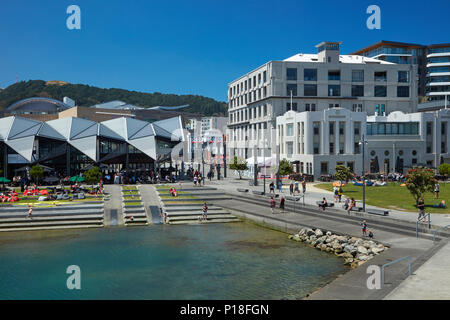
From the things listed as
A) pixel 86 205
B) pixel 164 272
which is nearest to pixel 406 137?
pixel 86 205

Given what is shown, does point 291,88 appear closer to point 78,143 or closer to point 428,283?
point 78,143

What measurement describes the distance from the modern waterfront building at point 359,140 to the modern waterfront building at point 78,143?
17.8 m

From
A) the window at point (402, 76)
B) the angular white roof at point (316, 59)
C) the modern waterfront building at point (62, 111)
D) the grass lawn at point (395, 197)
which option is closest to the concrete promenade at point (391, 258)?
the grass lawn at point (395, 197)

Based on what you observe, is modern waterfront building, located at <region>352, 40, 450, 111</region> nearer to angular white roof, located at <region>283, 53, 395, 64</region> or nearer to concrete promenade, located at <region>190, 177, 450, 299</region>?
angular white roof, located at <region>283, 53, 395, 64</region>

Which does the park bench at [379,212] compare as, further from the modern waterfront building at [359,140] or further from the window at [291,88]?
the window at [291,88]

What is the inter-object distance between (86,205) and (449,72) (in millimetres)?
111814

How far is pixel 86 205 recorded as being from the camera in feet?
117

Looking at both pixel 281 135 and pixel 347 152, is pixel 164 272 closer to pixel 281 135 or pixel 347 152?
pixel 347 152

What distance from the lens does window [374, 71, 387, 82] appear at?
253 feet

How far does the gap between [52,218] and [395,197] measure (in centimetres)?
2991

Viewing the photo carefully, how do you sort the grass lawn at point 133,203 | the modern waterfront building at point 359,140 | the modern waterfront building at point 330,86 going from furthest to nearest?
the modern waterfront building at point 330,86 → the modern waterfront building at point 359,140 → the grass lawn at point 133,203

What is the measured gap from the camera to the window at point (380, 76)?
77.2m

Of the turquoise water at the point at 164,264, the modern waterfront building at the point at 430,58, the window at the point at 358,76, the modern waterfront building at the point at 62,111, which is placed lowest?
the turquoise water at the point at 164,264

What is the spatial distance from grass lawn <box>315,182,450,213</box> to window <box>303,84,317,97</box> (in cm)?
3045
